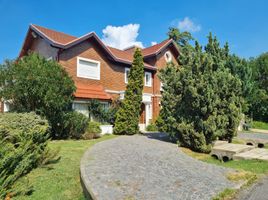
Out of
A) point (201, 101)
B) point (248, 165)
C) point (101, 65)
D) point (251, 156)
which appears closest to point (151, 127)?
point (101, 65)

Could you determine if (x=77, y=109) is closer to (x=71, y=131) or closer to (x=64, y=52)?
(x=71, y=131)

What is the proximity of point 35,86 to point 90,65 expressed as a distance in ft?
23.8

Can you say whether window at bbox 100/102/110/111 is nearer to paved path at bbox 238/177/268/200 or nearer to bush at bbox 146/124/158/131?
bush at bbox 146/124/158/131

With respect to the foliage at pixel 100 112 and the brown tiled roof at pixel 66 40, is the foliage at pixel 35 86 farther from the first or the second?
the foliage at pixel 100 112

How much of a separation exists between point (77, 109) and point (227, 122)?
10255 mm

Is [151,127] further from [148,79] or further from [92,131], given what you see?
[92,131]

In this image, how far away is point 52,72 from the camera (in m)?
12.9

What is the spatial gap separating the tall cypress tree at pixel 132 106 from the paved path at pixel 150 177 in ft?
26.9

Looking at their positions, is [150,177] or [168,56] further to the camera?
[168,56]

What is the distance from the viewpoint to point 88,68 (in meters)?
18.8

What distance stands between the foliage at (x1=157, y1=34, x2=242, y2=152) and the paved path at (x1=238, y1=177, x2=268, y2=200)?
4634mm

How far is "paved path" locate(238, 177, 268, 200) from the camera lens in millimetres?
4922

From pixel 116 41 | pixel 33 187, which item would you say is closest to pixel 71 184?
pixel 33 187

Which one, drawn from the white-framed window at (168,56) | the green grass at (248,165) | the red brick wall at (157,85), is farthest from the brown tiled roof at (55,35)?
the green grass at (248,165)
